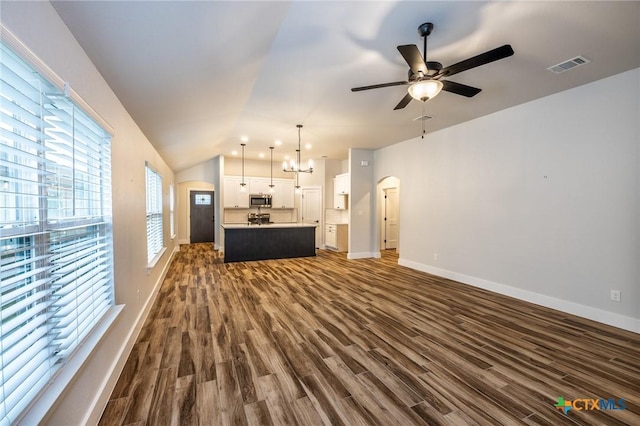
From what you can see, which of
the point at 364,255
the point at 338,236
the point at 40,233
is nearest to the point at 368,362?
the point at 40,233

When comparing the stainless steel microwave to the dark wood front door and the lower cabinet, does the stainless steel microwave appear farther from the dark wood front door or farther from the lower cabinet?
the dark wood front door

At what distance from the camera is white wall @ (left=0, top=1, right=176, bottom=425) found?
124 cm

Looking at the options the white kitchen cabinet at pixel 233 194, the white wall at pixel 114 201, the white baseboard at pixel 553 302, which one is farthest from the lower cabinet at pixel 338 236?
the white wall at pixel 114 201

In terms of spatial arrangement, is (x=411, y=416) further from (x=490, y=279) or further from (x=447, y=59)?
(x=490, y=279)

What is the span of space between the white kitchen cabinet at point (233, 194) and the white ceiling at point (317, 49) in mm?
4620

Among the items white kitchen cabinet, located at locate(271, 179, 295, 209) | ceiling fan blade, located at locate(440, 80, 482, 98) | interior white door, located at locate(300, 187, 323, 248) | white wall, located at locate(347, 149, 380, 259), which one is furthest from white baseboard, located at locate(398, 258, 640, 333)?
white kitchen cabinet, located at locate(271, 179, 295, 209)

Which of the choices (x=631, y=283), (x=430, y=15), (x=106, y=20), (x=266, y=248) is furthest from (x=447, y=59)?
(x=266, y=248)

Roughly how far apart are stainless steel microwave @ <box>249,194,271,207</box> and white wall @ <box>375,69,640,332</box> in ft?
18.0

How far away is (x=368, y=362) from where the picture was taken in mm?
2408

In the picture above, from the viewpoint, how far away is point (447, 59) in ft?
9.10

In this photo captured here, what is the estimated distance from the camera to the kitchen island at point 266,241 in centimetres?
675

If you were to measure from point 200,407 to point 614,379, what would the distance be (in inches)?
130

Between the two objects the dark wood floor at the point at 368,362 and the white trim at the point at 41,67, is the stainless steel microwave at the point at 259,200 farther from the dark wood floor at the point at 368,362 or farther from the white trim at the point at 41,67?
the white trim at the point at 41,67

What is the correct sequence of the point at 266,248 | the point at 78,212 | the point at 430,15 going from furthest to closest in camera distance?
1. the point at 266,248
2. the point at 430,15
3. the point at 78,212
